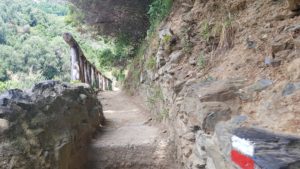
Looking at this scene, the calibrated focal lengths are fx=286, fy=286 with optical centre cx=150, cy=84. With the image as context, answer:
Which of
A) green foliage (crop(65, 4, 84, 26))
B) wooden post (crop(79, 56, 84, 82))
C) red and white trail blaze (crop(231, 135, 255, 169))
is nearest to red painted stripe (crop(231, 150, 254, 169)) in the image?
red and white trail blaze (crop(231, 135, 255, 169))

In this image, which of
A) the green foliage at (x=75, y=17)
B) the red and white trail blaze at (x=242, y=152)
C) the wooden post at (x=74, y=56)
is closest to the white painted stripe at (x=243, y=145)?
the red and white trail blaze at (x=242, y=152)

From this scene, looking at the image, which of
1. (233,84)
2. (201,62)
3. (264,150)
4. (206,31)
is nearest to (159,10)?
(206,31)

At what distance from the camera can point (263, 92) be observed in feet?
6.05

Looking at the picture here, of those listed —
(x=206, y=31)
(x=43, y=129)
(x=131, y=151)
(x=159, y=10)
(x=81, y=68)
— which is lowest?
(x=131, y=151)

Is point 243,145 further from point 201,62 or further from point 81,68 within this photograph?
point 81,68

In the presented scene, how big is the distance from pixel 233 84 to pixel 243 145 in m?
0.94

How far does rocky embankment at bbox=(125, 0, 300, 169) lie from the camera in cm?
134

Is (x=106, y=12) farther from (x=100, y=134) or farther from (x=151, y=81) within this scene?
(x=100, y=134)

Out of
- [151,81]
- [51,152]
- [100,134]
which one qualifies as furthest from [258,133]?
[151,81]

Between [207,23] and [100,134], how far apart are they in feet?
6.31

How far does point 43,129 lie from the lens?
8.05ft

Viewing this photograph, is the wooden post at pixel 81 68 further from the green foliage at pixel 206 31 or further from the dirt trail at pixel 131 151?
the green foliage at pixel 206 31

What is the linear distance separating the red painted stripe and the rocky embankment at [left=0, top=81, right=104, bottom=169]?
156 centimetres

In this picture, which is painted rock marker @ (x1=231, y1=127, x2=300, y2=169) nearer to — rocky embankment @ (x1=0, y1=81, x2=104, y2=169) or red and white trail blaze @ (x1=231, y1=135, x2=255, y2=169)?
red and white trail blaze @ (x1=231, y1=135, x2=255, y2=169)
